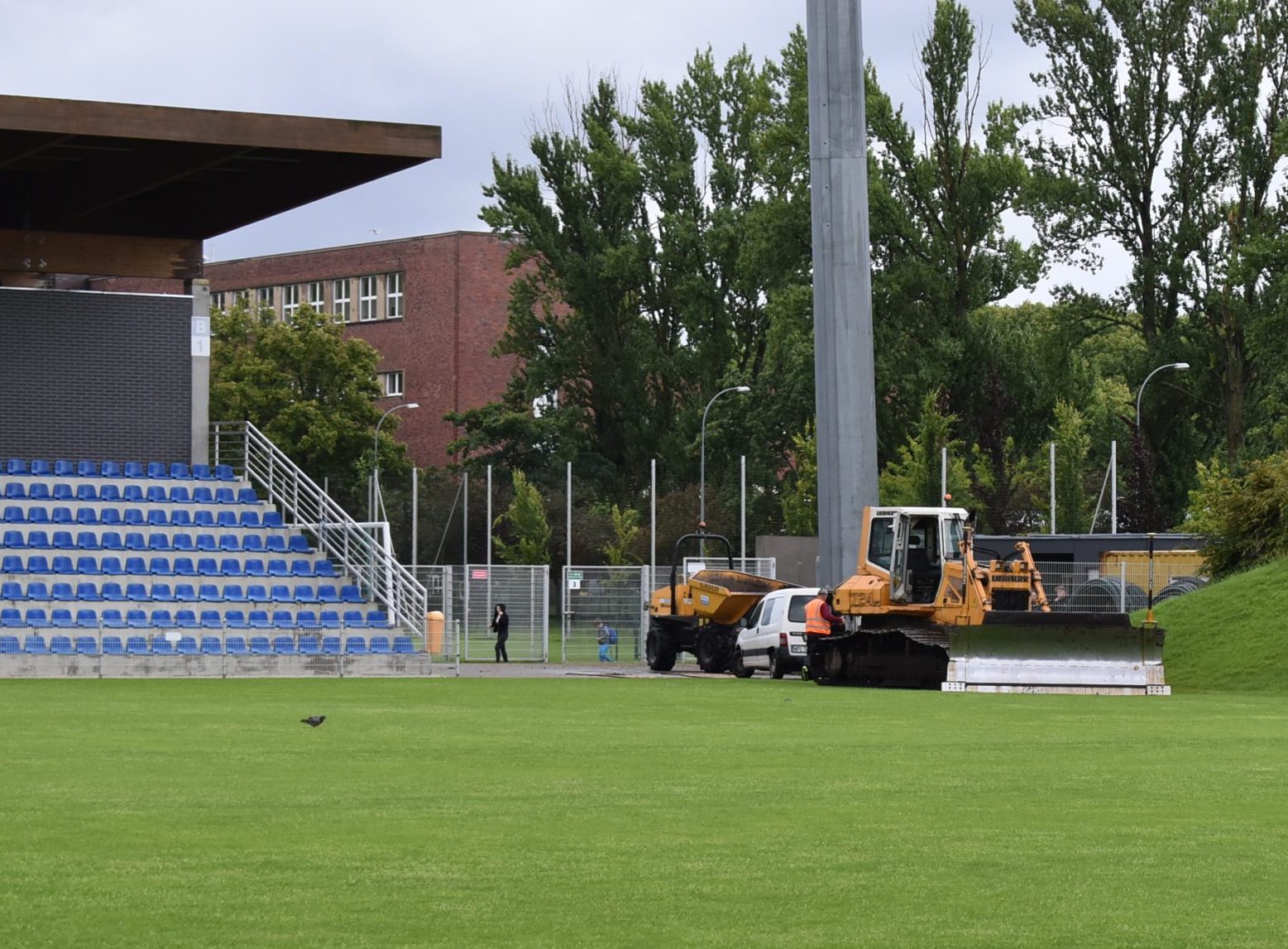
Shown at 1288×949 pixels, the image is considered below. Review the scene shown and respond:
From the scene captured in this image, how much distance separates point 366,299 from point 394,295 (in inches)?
66.9

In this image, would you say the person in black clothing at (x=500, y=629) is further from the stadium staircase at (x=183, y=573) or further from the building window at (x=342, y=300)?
the building window at (x=342, y=300)

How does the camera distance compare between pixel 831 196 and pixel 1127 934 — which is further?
pixel 831 196

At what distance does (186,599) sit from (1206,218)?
3824 centimetres

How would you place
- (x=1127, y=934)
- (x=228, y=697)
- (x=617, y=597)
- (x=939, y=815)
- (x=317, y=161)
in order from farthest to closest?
(x=617, y=597) < (x=317, y=161) < (x=228, y=697) < (x=939, y=815) < (x=1127, y=934)

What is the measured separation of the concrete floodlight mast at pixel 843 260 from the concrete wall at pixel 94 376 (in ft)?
44.9

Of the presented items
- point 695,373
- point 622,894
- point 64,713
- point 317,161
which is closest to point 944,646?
point 64,713

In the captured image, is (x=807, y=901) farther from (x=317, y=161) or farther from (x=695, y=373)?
(x=695, y=373)

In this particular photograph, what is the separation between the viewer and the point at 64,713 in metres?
21.8

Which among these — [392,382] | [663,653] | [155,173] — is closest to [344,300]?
[392,382]

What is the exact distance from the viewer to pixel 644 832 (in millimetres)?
10531

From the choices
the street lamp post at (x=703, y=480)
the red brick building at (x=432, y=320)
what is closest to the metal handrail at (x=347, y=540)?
the street lamp post at (x=703, y=480)

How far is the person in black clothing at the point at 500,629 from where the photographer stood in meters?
42.8

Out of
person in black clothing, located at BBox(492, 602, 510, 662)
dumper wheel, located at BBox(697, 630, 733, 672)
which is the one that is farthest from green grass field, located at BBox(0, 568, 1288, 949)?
person in black clothing, located at BBox(492, 602, 510, 662)

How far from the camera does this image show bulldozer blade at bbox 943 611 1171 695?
2719cm
